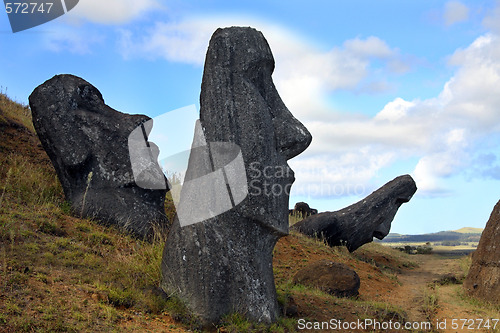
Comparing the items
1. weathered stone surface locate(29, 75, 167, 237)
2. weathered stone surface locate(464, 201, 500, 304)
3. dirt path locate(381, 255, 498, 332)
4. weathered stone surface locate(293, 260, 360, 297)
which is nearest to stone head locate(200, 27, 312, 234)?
weathered stone surface locate(293, 260, 360, 297)

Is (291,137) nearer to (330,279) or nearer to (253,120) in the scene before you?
(253,120)

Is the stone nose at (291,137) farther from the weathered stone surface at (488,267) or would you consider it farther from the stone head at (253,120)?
the weathered stone surface at (488,267)

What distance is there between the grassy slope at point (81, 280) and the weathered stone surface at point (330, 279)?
0.87 ft

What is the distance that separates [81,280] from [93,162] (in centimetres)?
442

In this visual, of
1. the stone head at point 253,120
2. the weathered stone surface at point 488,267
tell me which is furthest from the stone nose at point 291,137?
the weathered stone surface at point 488,267

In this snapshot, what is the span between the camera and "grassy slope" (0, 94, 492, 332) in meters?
5.92

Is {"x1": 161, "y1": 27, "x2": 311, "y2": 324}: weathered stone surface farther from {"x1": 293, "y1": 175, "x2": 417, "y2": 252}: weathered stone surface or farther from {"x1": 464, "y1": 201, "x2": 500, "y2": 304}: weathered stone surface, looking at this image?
{"x1": 293, "y1": 175, "x2": 417, "y2": 252}: weathered stone surface

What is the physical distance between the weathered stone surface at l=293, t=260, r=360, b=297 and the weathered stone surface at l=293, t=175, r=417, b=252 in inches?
230

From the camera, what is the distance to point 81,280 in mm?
6980

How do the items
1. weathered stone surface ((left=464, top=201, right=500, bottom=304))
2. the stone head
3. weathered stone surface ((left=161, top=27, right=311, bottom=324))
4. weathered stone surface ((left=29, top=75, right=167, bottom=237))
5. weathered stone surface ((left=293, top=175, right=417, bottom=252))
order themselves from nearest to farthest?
weathered stone surface ((left=161, top=27, right=311, bottom=324))
the stone head
weathered stone surface ((left=29, top=75, right=167, bottom=237))
weathered stone surface ((left=464, top=201, right=500, bottom=304))
weathered stone surface ((left=293, top=175, right=417, bottom=252))

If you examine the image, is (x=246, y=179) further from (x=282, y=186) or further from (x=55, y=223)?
(x=55, y=223)

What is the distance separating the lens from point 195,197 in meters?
7.10

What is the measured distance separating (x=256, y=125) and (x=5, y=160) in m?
7.76

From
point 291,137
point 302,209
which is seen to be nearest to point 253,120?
Answer: point 291,137
